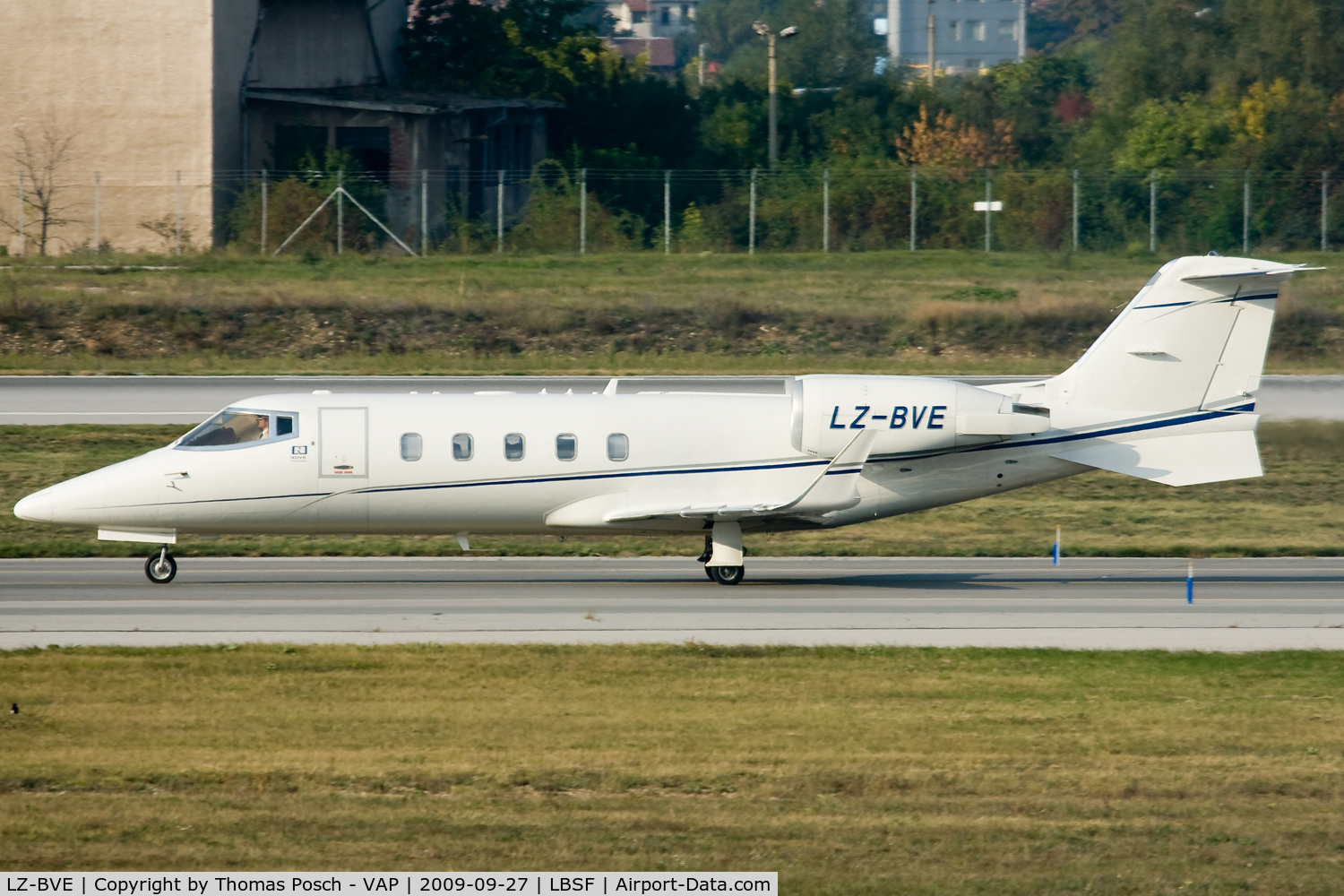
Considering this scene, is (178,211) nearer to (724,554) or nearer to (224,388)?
(224,388)

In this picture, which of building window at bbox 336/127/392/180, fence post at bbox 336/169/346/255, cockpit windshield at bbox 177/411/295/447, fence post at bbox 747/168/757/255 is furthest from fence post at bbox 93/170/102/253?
cockpit windshield at bbox 177/411/295/447

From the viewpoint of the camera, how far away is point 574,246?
191 ft

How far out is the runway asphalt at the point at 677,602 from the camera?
62.7ft

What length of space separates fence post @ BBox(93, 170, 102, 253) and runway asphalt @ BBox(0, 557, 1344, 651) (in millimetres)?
33641

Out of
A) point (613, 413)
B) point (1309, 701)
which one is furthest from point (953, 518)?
point (1309, 701)

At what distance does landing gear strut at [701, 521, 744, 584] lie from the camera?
908 inches

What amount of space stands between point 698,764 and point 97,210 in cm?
4917

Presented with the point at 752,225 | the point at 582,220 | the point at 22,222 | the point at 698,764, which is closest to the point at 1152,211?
the point at 752,225

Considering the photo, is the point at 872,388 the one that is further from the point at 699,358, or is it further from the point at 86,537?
the point at 699,358

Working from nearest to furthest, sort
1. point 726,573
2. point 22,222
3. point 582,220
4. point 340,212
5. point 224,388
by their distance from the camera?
point 726,573
point 224,388
point 340,212
point 22,222
point 582,220

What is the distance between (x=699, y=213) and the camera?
60.4 meters

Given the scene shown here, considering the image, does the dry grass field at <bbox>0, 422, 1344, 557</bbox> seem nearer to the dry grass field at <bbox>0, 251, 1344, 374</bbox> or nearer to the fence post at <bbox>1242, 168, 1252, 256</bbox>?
the dry grass field at <bbox>0, 251, 1344, 374</bbox>

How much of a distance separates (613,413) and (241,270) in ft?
113

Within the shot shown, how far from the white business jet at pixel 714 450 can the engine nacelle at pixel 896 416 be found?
25mm
